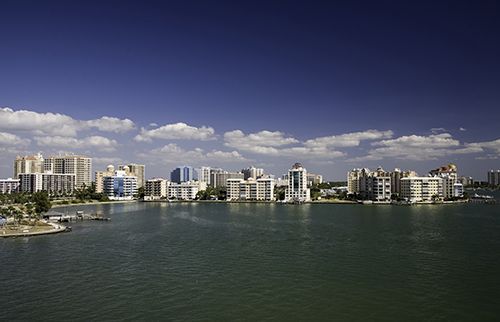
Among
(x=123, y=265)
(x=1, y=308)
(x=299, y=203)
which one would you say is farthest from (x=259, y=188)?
(x=1, y=308)

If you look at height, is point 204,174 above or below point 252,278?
above

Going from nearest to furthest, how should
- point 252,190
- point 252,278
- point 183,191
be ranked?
point 252,278
point 252,190
point 183,191

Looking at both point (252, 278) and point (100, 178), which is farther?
point (100, 178)

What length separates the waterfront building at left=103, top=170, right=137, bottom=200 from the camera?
56125 mm

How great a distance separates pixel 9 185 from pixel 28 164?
525cm

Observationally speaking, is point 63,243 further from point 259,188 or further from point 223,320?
point 259,188

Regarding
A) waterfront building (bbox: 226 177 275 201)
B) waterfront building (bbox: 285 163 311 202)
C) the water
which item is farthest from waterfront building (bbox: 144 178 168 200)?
the water

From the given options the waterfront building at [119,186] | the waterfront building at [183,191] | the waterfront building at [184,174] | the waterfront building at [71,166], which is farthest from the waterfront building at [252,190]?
the waterfront building at [184,174]

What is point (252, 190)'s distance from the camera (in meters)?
53.1

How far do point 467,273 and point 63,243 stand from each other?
45.4 feet

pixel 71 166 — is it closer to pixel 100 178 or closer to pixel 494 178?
pixel 100 178

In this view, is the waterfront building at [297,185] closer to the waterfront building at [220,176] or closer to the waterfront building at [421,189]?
the waterfront building at [421,189]

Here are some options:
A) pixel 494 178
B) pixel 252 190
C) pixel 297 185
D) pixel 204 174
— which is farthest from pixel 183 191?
pixel 494 178

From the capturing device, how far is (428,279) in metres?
10.2
